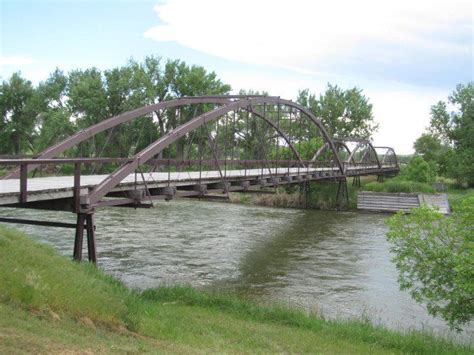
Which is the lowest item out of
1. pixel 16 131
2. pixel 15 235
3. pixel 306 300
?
pixel 306 300

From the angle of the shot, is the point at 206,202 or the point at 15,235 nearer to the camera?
the point at 15,235

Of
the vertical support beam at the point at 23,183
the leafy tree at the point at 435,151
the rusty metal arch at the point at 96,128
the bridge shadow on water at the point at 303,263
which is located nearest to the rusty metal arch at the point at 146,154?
the rusty metal arch at the point at 96,128

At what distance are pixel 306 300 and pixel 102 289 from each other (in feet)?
19.8

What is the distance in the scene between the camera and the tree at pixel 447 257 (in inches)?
400

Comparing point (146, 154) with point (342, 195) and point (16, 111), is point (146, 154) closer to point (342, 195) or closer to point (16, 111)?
point (342, 195)

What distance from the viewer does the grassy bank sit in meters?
6.81

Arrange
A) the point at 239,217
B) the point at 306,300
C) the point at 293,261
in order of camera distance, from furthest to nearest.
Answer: the point at 239,217
the point at 293,261
the point at 306,300

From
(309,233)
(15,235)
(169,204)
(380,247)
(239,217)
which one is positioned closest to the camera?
(15,235)

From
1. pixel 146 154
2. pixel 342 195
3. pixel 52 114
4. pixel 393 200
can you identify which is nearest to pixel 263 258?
pixel 146 154

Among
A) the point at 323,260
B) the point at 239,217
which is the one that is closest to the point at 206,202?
the point at 239,217

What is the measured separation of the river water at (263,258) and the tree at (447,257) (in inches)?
54.3

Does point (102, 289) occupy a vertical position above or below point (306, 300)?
above

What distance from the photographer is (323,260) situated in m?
20.1

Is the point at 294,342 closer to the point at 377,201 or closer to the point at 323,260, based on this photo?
the point at 323,260
